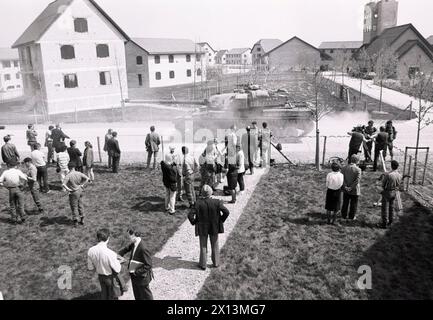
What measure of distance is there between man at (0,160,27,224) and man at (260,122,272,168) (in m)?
8.32

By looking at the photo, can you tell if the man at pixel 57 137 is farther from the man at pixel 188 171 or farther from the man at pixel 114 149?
the man at pixel 188 171

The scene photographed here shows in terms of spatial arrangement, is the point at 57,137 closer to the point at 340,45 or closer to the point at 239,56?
the point at 340,45

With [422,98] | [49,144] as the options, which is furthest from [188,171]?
[422,98]

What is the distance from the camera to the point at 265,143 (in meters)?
15.2

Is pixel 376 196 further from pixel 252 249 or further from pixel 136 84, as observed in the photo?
pixel 136 84

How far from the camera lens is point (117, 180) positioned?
1443 cm

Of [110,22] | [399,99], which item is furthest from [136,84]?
[399,99]

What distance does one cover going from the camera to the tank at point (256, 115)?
20438mm

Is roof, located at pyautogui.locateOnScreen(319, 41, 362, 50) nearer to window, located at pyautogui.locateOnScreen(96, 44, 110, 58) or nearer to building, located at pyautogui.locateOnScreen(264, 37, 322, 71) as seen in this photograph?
building, located at pyautogui.locateOnScreen(264, 37, 322, 71)

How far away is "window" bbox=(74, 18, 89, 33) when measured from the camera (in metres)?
33.8

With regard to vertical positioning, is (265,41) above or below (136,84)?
above

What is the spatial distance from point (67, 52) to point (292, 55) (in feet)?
182

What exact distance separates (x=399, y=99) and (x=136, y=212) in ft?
103

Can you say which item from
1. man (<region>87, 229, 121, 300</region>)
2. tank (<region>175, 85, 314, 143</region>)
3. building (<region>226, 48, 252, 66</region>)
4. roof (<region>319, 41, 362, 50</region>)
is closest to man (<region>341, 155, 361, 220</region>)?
man (<region>87, 229, 121, 300</region>)
